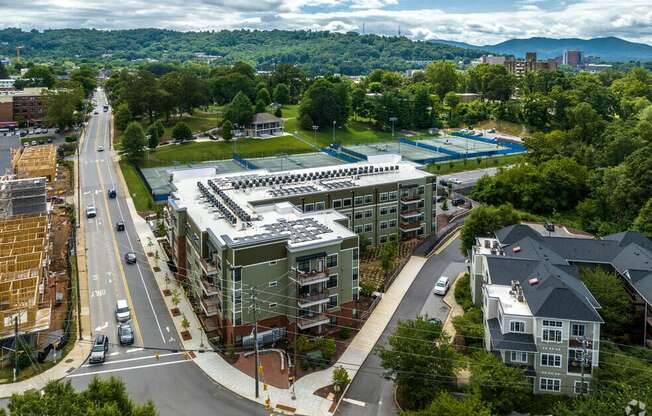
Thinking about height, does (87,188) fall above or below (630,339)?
above

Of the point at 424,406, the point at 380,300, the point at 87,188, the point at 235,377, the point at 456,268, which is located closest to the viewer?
the point at 424,406

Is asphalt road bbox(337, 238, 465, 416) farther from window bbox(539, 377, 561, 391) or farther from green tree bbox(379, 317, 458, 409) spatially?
window bbox(539, 377, 561, 391)

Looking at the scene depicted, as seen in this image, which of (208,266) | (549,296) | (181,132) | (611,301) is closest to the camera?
(549,296)

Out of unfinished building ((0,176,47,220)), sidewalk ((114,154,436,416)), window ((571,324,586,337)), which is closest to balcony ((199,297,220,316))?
sidewalk ((114,154,436,416))

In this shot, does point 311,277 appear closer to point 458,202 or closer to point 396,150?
point 458,202

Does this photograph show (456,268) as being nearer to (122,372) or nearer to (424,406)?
(424,406)

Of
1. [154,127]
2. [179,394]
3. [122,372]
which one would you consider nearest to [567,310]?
[179,394]

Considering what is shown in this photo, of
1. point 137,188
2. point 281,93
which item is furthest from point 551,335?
point 281,93
